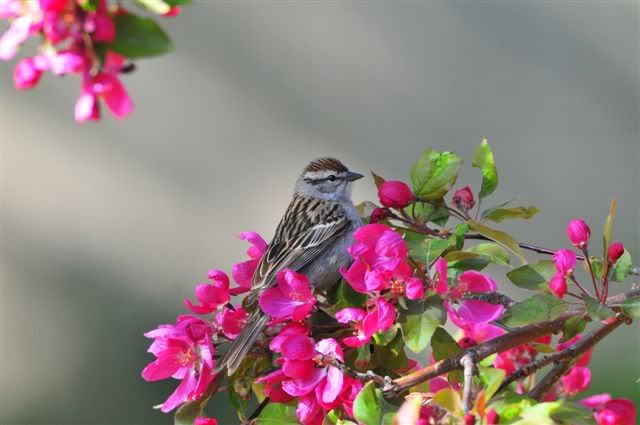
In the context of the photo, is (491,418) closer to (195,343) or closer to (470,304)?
(470,304)

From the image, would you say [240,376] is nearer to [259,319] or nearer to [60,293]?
[259,319]

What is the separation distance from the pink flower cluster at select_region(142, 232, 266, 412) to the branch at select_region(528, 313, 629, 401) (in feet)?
1.41

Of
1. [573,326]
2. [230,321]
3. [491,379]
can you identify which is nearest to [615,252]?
[573,326]

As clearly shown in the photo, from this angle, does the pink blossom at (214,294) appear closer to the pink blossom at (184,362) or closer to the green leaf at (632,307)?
the pink blossom at (184,362)

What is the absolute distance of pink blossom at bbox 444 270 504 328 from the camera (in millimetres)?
1346

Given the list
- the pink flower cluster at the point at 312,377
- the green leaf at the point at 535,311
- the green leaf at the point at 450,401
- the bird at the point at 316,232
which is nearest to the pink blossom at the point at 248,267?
the bird at the point at 316,232

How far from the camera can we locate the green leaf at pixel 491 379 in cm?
112

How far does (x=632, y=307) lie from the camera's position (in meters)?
1.31

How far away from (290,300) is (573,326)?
0.39 meters

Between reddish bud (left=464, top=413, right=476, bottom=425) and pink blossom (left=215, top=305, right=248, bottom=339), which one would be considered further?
pink blossom (left=215, top=305, right=248, bottom=339)

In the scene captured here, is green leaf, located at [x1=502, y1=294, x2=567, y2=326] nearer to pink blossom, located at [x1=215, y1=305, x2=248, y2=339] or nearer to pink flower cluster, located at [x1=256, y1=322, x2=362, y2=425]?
pink flower cluster, located at [x1=256, y1=322, x2=362, y2=425]

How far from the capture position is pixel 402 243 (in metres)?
1.38

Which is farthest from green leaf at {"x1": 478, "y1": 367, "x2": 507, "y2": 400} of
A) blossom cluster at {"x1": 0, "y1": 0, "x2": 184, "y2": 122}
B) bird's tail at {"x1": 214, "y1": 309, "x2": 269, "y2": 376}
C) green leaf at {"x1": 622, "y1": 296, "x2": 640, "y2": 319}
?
blossom cluster at {"x1": 0, "y1": 0, "x2": 184, "y2": 122}

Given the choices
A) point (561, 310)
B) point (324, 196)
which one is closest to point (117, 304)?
point (324, 196)
